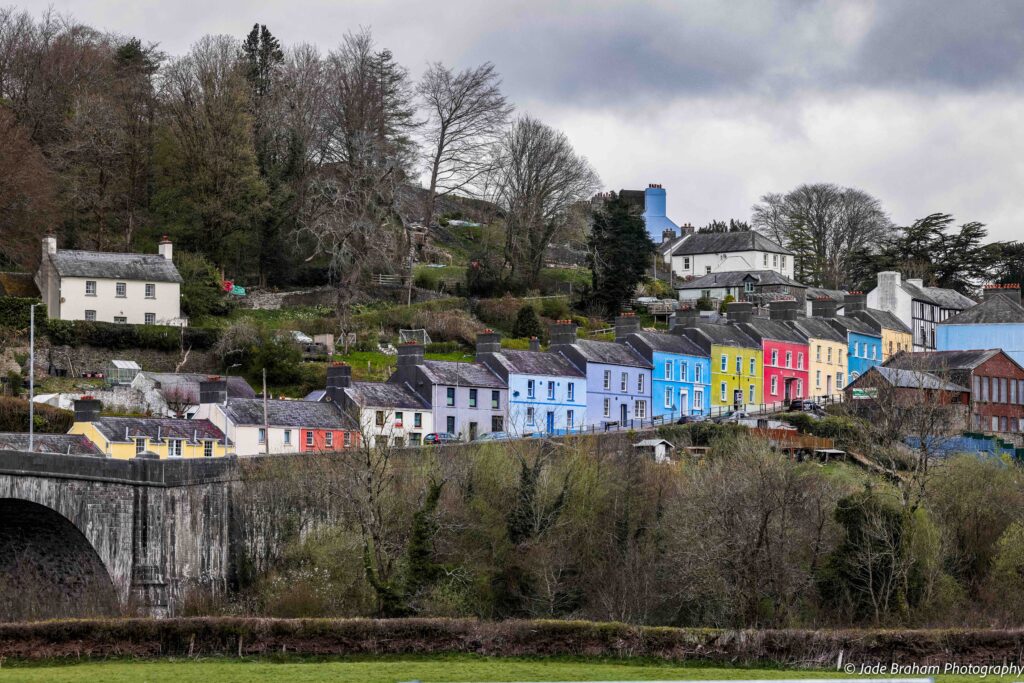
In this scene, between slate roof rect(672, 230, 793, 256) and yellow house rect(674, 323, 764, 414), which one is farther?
→ slate roof rect(672, 230, 793, 256)

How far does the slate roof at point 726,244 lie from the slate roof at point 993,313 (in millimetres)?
17171

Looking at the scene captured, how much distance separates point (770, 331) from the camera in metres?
78.2

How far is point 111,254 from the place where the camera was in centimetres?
7169

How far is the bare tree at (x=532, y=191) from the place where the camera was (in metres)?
88.8

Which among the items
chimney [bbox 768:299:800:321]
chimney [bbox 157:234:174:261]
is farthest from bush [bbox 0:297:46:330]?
chimney [bbox 768:299:800:321]

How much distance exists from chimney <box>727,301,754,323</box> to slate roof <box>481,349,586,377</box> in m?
13.9

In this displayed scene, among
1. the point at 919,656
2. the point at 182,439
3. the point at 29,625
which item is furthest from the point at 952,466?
the point at 29,625

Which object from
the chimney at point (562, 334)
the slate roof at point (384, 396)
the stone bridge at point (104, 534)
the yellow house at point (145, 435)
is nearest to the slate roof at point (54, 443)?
the yellow house at point (145, 435)

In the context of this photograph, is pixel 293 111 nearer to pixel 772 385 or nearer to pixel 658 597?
pixel 772 385

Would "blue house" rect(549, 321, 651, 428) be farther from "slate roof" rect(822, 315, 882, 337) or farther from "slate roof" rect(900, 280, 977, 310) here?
"slate roof" rect(900, 280, 977, 310)

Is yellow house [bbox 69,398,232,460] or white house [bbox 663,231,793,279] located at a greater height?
white house [bbox 663,231,793,279]

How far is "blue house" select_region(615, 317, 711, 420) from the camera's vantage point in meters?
71.3

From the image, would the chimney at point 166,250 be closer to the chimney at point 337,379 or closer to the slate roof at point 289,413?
the chimney at point 337,379

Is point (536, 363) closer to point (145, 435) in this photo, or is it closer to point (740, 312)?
point (740, 312)
